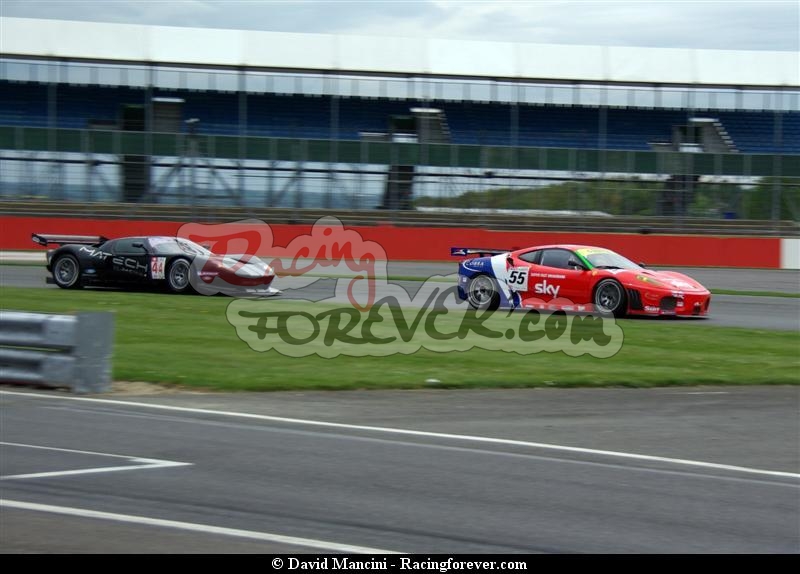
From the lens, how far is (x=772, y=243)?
3031 cm

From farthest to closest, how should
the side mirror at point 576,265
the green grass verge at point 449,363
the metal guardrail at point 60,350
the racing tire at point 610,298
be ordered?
the side mirror at point 576,265, the racing tire at point 610,298, the green grass verge at point 449,363, the metal guardrail at point 60,350

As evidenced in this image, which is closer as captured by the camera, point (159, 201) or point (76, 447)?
point (76, 447)

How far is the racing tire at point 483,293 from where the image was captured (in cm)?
1528

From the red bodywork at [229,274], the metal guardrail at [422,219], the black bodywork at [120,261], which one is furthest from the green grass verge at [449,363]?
the metal guardrail at [422,219]

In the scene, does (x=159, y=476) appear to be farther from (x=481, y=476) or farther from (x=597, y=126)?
(x=597, y=126)

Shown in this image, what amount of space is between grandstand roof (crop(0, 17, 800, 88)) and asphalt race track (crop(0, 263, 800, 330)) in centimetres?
1473

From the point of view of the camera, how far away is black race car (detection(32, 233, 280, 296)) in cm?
1628

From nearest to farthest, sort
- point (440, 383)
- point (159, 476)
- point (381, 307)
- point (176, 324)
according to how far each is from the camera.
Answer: point (159, 476) < point (440, 383) < point (176, 324) < point (381, 307)

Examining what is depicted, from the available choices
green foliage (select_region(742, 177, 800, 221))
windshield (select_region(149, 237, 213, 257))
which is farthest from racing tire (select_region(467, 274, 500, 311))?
green foliage (select_region(742, 177, 800, 221))

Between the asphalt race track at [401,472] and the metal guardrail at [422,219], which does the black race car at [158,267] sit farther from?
the metal guardrail at [422,219]

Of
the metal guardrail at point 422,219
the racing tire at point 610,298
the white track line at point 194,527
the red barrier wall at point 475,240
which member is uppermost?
the metal guardrail at point 422,219

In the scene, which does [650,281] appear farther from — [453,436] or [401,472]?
[401,472]
